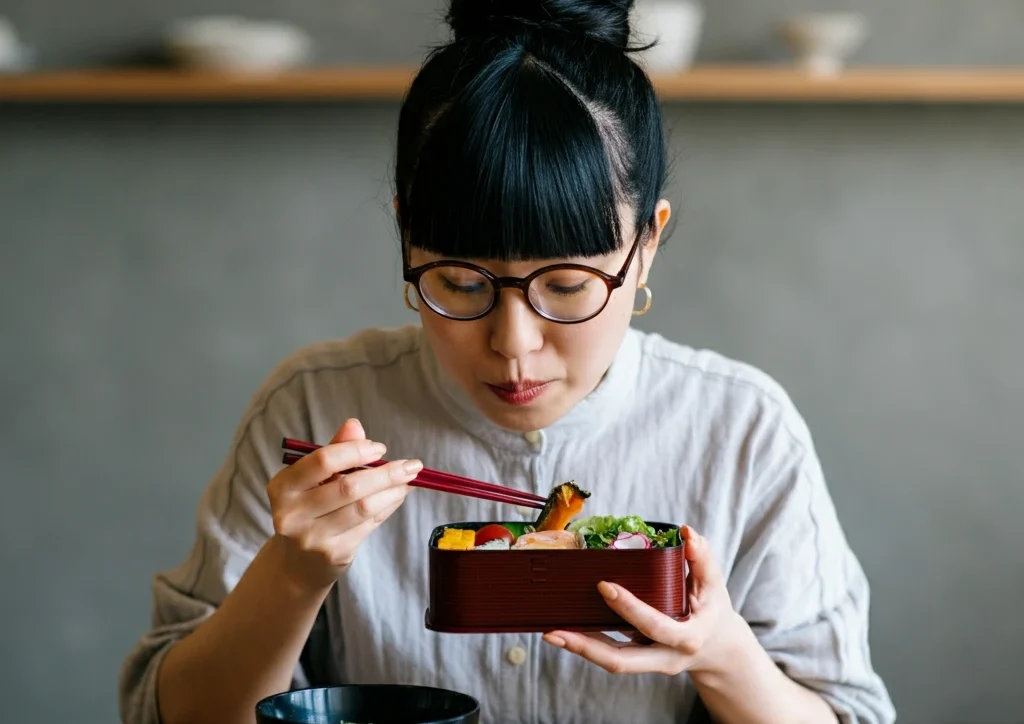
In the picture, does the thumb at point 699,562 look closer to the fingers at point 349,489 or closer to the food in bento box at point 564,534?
the food in bento box at point 564,534

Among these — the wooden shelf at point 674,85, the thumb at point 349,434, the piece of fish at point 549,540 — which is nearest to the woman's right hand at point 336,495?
the thumb at point 349,434

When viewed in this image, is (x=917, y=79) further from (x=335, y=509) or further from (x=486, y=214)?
(x=335, y=509)

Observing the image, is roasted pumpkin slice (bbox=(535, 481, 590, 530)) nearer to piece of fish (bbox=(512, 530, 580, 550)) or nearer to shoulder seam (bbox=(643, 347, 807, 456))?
piece of fish (bbox=(512, 530, 580, 550))

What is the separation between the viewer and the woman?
119 cm

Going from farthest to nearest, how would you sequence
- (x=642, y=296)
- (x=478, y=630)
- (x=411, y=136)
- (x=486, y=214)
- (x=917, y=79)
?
(x=642, y=296), (x=917, y=79), (x=411, y=136), (x=486, y=214), (x=478, y=630)

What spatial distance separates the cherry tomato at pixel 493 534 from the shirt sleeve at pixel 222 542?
43 centimetres

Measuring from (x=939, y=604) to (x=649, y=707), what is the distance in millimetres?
1601

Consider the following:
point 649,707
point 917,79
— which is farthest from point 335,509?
point 917,79

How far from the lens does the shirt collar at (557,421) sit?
4.97ft

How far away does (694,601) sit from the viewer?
1.14m

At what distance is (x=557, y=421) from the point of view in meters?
1.51

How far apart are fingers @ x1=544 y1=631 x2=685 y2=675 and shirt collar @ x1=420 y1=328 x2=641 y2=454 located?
44 centimetres

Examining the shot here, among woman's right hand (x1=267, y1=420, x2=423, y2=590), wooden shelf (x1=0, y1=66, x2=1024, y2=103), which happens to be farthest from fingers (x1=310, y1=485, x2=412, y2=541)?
wooden shelf (x1=0, y1=66, x2=1024, y2=103)

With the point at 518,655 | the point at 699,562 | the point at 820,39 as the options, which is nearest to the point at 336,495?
the point at 699,562
